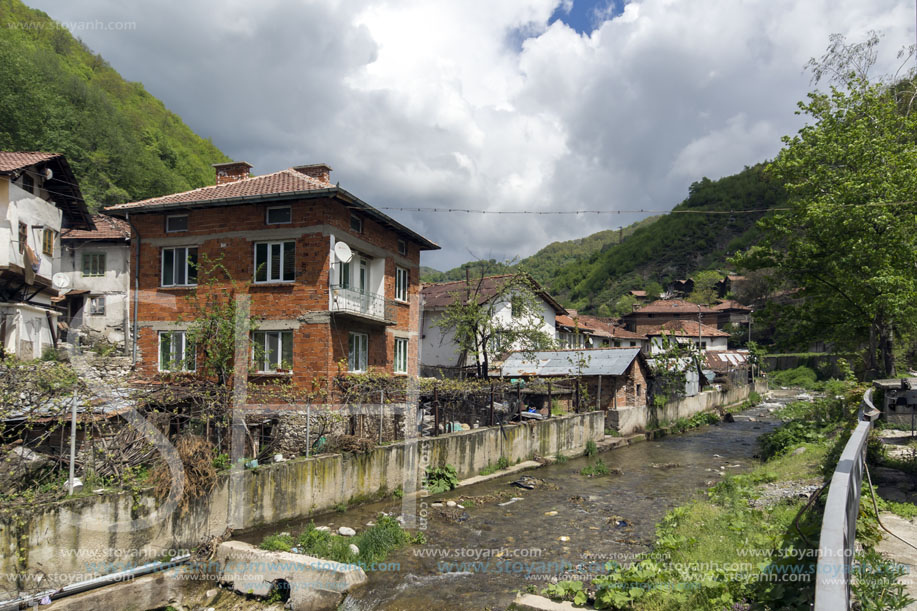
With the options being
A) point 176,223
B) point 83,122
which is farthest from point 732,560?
point 83,122

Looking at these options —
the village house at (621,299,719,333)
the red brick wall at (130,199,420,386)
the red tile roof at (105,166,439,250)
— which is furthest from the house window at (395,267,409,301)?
the village house at (621,299,719,333)

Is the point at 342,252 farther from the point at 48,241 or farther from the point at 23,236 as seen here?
the point at 48,241

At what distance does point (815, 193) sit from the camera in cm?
2116

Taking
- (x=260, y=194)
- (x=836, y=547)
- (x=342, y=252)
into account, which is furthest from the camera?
(x=260, y=194)

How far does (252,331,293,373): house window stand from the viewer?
17.9 meters

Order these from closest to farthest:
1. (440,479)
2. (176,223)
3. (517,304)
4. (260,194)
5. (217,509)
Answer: (217,509)
(440,479)
(260,194)
(176,223)
(517,304)

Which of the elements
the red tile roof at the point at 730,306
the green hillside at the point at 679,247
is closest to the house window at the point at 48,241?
the green hillside at the point at 679,247

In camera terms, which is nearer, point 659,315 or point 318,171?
point 318,171

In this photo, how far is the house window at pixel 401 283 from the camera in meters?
22.5

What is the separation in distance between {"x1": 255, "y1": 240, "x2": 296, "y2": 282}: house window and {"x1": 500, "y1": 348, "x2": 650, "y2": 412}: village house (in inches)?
513

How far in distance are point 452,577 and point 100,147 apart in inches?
1958

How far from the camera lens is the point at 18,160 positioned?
75.1ft

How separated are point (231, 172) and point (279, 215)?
5.05m

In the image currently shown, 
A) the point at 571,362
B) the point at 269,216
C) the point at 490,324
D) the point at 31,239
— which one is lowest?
the point at 571,362
